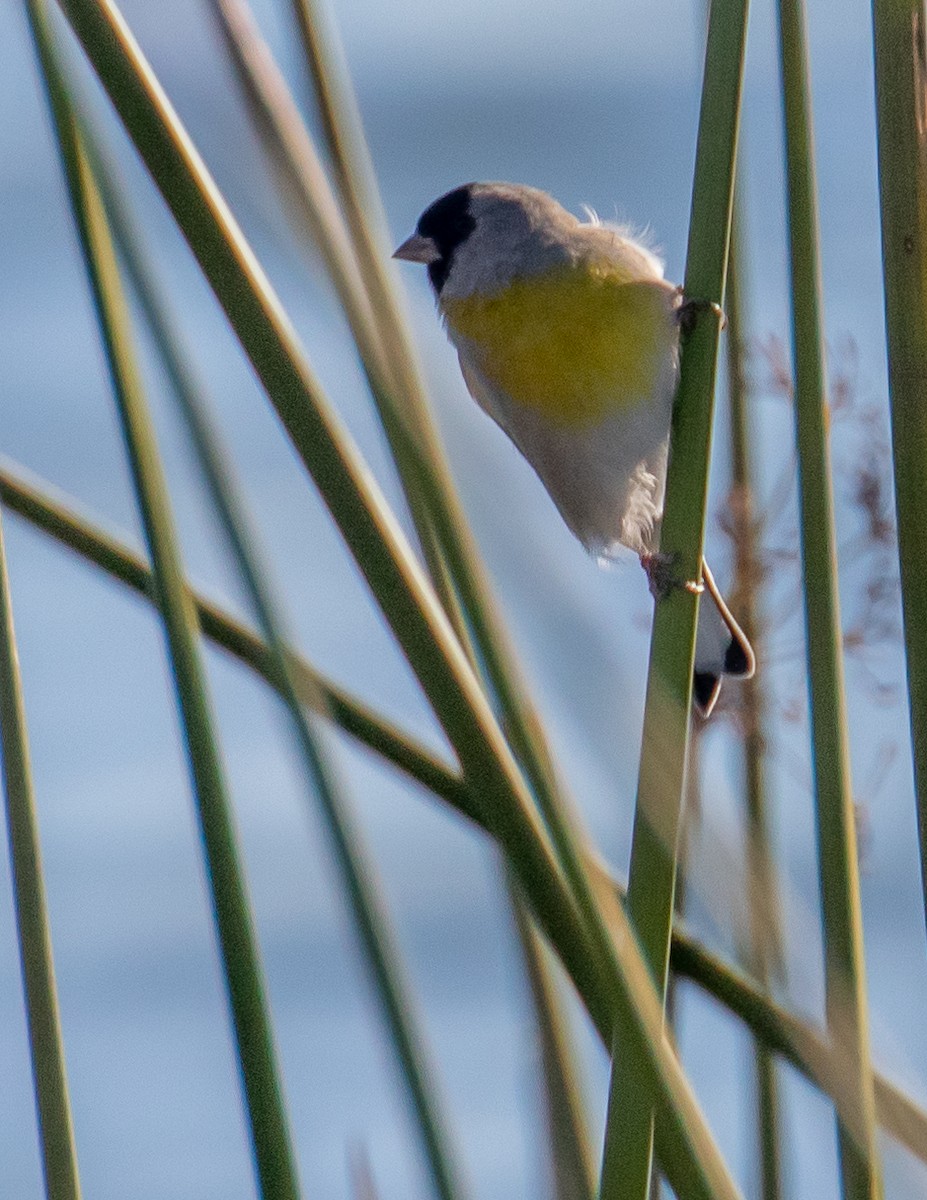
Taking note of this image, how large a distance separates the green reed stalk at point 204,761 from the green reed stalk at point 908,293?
412 mm

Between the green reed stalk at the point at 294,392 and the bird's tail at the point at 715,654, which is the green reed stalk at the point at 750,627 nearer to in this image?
the bird's tail at the point at 715,654

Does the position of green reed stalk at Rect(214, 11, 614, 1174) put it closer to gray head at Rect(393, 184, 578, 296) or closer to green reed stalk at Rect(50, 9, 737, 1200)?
green reed stalk at Rect(50, 9, 737, 1200)

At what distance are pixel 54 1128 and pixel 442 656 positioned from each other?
463 mm

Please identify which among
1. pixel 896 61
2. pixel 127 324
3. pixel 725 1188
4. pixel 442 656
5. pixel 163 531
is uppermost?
pixel 896 61

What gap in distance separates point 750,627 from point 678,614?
1.94ft

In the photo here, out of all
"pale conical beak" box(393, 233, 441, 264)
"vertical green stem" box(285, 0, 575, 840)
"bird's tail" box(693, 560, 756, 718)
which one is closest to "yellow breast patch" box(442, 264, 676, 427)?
"bird's tail" box(693, 560, 756, 718)

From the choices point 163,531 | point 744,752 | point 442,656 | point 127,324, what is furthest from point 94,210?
point 744,752

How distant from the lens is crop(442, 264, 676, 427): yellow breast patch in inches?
61.8

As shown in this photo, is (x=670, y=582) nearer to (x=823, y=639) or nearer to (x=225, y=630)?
(x=823, y=639)

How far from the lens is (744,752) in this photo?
1.28m

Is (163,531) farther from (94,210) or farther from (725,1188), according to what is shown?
(725,1188)

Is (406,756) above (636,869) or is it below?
above

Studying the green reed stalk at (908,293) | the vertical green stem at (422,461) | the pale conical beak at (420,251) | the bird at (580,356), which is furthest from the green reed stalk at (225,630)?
the pale conical beak at (420,251)

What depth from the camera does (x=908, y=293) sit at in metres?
0.88
